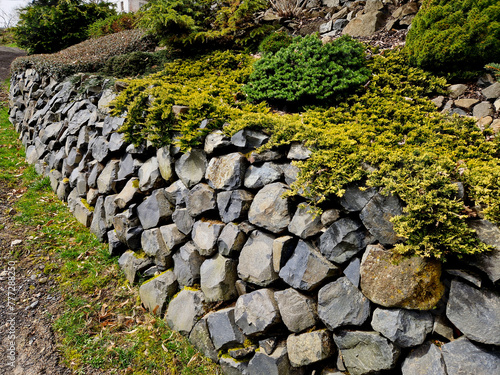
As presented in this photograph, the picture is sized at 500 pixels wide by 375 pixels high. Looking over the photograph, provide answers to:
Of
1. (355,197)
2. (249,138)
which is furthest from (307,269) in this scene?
(249,138)

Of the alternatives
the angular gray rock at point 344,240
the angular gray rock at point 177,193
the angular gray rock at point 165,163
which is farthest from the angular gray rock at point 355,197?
the angular gray rock at point 165,163

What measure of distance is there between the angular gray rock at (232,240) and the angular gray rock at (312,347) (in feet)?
3.41

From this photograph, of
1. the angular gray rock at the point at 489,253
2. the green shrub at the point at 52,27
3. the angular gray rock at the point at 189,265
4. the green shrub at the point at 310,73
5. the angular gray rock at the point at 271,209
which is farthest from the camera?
the green shrub at the point at 52,27

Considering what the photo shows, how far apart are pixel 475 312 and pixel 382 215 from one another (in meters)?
0.86

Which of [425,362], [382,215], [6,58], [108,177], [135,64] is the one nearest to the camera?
[425,362]

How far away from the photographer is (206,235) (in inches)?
139

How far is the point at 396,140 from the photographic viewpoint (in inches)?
122

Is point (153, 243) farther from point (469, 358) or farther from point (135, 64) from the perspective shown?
point (135, 64)

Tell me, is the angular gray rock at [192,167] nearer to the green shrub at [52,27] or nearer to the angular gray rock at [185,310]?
the angular gray rock at [185,310]

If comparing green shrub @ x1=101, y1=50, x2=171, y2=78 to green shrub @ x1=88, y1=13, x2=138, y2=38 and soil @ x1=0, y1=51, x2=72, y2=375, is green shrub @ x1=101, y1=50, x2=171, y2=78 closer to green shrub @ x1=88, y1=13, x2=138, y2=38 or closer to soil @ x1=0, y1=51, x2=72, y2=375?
soil @ x1=0, y1=51, x2=72, y2=375

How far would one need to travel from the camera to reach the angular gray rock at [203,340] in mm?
3301

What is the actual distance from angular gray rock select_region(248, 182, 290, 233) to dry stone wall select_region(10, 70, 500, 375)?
0.01 metres

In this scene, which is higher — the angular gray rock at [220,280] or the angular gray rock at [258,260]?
the angular gray rock at [258,260]

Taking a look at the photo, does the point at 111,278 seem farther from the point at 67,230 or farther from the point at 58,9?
the point at 58,9
